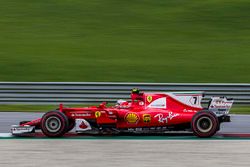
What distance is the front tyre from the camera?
32.9 ft

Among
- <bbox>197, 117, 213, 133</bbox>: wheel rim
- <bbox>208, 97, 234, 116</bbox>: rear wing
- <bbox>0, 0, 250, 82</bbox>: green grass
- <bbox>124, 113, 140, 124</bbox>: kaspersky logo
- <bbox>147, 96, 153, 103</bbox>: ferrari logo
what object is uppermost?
<bbox>0, 0, 250, 82</bbox>: green grass

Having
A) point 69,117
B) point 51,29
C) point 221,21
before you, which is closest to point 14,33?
point 51,29

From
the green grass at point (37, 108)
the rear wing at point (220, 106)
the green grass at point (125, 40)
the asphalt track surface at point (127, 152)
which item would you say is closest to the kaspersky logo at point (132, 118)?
the asphalt track surface at point (127, 152)

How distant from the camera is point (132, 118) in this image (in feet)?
32.9

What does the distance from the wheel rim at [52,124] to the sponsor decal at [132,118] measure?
1.06m

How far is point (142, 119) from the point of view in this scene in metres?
10.0

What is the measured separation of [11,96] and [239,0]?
1150 cm

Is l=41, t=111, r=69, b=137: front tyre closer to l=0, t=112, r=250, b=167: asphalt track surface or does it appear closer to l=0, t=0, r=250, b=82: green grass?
l=0, t=112, r=250, b=167: asphalt track surface

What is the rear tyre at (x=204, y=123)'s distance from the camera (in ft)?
32.3

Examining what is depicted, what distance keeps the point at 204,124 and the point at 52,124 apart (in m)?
2.35

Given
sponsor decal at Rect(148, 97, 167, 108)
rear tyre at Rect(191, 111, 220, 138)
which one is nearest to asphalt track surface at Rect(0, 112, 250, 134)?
rear tyre at Rect(191, 111, 220, 138)

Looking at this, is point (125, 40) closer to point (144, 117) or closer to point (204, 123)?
point (144, 117)

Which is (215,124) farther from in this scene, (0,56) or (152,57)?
(0,56)

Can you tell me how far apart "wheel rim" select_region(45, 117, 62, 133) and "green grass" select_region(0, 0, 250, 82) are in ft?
21.6
